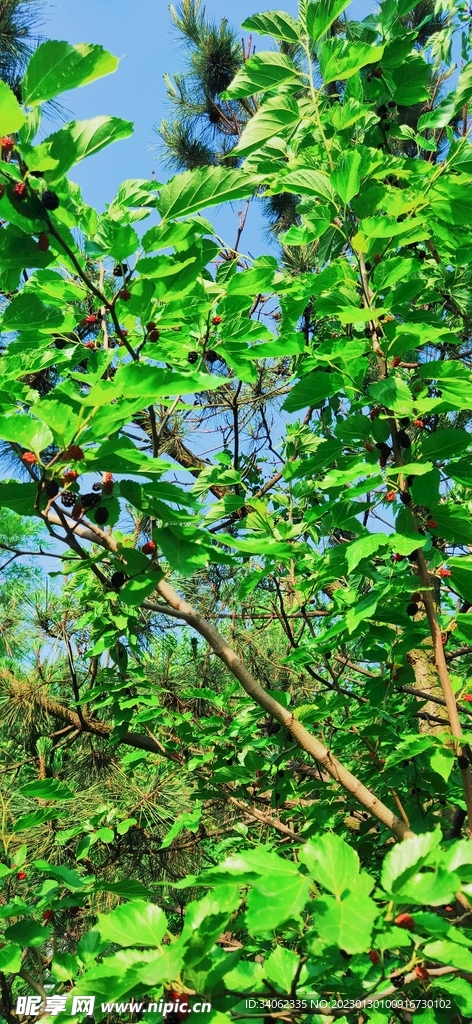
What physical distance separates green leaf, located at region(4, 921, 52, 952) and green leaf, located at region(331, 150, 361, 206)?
1.25 m

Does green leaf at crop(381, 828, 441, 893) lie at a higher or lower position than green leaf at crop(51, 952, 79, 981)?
higher

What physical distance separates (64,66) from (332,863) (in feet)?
2.79

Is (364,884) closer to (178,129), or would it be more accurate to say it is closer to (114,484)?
(114,484)

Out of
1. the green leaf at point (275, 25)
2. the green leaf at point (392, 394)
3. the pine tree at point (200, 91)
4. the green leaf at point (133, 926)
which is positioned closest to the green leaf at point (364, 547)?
the green leaf at point (392, 394)

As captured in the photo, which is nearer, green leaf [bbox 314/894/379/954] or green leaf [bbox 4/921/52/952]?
green leaf [bbox 314/894/379/954]

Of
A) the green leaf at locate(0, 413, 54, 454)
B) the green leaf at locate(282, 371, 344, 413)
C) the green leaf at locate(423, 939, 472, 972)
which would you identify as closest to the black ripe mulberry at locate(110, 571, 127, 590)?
the green leaf at locate(0, 413, 54, 454)

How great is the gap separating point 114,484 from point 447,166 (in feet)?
2.66

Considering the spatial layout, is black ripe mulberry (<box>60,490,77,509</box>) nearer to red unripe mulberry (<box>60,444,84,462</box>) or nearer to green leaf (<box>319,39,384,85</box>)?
red unripe mulberry (<box>60,444,84,462</box>)

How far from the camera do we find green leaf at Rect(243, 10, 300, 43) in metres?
1.29

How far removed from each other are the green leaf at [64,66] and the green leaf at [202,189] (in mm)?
154

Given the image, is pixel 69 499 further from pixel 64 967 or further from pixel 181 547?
pixel 64 967

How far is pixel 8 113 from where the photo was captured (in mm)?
736

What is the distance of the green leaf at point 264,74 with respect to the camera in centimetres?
129

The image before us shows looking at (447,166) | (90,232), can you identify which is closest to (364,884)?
(90,232)
